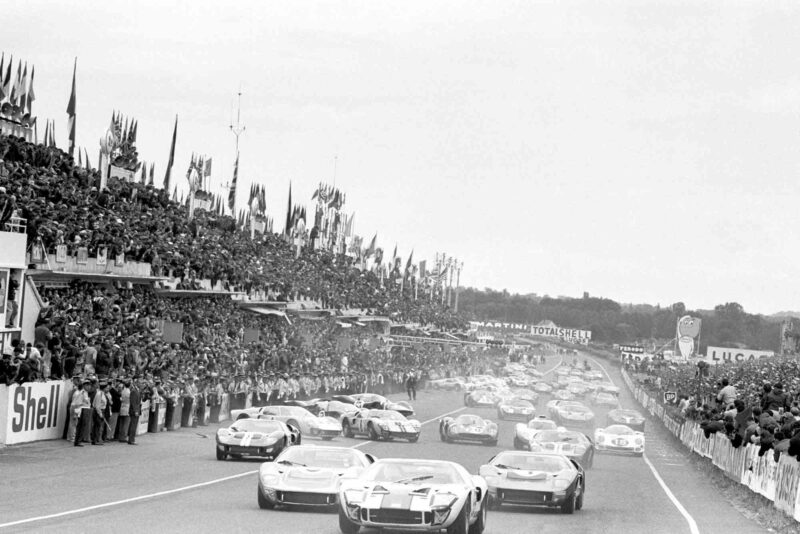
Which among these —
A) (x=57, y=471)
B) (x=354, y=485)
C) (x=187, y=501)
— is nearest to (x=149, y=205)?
(x=57, y=471)

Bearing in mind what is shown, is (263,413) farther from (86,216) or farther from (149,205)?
(149,205)

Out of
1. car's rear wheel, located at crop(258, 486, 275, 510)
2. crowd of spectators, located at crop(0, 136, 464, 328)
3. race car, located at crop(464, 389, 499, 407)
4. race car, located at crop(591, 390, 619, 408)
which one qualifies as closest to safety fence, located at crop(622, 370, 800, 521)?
car's rear wheel, located at crop(258, 486, 275, 510)

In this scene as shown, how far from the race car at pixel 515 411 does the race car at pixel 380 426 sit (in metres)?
19.5

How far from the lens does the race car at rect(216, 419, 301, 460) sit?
30000mm

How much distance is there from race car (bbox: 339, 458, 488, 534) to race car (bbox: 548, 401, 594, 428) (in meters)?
39.7

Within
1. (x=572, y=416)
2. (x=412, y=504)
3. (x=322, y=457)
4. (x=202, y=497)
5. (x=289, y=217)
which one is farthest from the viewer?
(x=289, y=217)

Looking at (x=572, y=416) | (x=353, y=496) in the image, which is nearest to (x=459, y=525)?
(x=353, y=496)

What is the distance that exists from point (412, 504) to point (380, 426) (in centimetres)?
2507

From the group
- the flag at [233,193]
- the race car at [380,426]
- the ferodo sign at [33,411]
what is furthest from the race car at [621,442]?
the flag at [233,193]

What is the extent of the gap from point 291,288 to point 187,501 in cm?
5066

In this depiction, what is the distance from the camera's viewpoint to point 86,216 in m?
41.3

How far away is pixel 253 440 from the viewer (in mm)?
30000

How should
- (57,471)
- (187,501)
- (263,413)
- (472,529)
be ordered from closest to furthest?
(472,529), (187,501), (57,471), (263,413)

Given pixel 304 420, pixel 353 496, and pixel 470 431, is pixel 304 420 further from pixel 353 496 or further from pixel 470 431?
pixel 353 496
